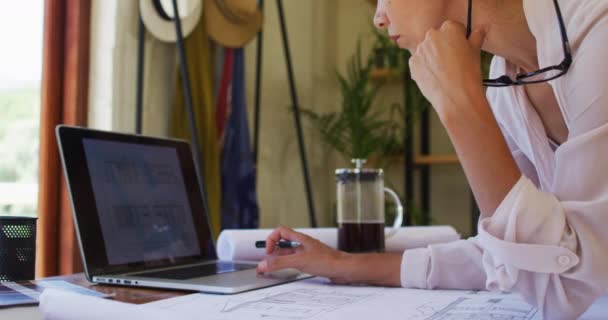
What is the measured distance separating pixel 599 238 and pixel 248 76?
2.09 m

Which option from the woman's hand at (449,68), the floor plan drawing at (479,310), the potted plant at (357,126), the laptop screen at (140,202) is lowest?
the floor plan drawing at (479,310)

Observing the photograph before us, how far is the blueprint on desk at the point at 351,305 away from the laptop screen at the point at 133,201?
0.23 meters

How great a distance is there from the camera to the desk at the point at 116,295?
0.61 metres

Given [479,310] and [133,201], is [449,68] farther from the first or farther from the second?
[133,201]

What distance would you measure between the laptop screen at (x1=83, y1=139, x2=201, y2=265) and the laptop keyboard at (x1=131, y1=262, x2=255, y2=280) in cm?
6

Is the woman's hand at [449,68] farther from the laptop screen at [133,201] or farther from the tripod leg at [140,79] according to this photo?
the tripod leg at [140,79]

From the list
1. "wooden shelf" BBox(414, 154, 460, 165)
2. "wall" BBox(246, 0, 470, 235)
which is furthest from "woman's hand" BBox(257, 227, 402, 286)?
"wooden shelf" BBox(414, 154, 460, 165)

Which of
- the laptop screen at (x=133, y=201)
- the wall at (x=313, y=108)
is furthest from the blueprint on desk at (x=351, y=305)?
the wall at (x=313, y=108)

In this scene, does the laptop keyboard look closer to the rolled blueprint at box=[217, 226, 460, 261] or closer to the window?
the rolled blueprint at box=[217, 226, 460, 261]

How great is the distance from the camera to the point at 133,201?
3.20 ft

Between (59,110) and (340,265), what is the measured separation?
1.13 metres

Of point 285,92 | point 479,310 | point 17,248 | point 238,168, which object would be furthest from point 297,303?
point 285,92

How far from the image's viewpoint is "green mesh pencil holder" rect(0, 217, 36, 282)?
0.82 metres

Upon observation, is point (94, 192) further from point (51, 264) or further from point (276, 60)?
point (276, 60)
